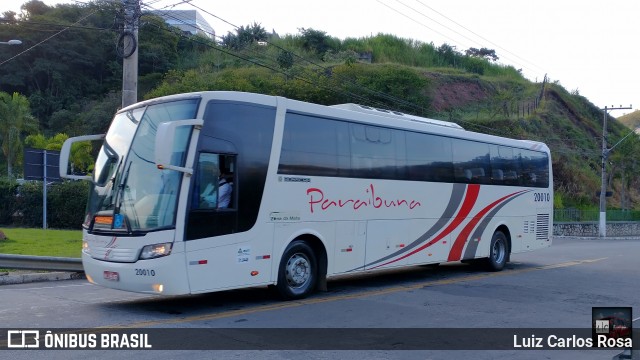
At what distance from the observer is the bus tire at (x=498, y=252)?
17.3 m

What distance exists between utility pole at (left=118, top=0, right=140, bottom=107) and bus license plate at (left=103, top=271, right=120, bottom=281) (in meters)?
7.32

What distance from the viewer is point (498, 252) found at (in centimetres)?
1783

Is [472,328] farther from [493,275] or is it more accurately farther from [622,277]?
[622,277]

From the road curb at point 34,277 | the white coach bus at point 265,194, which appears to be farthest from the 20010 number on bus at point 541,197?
the road curb at point 34,277

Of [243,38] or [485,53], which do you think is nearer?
[243,38]

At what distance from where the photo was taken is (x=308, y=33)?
3250 inches

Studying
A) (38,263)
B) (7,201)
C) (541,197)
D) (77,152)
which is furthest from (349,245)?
(77,152)

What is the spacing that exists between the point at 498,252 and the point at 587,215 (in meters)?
→ 36.1

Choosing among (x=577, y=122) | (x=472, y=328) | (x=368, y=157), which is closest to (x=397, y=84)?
(x=577, y=122)

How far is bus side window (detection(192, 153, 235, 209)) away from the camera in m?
9.91

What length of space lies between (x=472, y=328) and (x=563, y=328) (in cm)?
154

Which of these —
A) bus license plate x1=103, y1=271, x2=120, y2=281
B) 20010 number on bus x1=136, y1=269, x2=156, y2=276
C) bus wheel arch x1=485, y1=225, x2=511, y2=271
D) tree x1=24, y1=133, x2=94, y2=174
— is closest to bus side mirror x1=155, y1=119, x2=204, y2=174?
20010 number on bus x1=136, y1=269, x2=156, y2=276

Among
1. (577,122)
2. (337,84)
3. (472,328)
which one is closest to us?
(472,328)

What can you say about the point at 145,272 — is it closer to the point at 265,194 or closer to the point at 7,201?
the point at 265,194
